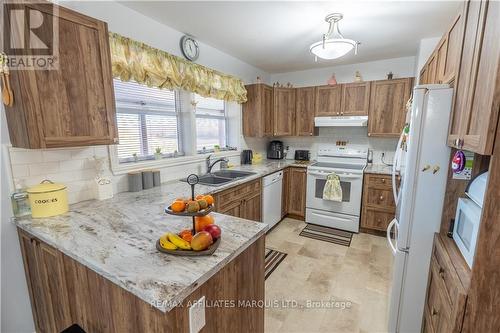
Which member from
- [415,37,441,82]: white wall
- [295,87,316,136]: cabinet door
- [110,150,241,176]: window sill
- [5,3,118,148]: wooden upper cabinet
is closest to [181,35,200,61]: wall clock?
[5,3,118,148]: wooden upper cabinet

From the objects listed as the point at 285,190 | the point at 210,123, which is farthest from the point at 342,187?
the point at 210,123

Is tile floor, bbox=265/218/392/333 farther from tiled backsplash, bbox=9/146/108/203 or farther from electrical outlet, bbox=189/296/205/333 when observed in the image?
tiled backsplash, bbox=9/146/108/203

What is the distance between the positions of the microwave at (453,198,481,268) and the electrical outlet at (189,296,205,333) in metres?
1.21

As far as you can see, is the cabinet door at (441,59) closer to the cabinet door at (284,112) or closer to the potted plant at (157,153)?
the cabinet door at (284,112)

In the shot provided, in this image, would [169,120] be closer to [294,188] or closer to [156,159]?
[156,159]

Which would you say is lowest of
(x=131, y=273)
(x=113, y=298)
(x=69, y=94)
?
(x=113, y=298)

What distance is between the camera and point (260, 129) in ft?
12.0

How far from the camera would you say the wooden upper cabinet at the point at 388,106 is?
10.4 feet

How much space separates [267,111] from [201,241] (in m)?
3.07

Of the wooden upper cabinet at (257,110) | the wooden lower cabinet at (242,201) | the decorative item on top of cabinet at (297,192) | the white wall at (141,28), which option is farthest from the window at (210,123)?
the decorative item on top of cabinet at (297,192)

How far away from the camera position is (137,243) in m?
1.16

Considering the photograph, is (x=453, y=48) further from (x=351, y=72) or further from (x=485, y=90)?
(x=351, y=72)

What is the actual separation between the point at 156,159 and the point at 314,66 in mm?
2948

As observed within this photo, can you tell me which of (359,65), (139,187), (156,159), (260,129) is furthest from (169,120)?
(359,65)
